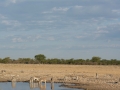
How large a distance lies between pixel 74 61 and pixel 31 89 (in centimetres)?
6500

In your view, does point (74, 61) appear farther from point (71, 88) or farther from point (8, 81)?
point (71, 88)

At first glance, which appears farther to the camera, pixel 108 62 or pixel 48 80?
pixel 108 62

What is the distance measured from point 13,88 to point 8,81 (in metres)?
6.97

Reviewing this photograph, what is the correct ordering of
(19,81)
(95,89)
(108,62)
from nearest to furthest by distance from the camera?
(95,89) → (19,81) → (108,62)

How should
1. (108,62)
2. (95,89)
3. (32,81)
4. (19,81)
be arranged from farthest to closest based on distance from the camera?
(108,62) < (19,81) < (32,81) < (95,89)

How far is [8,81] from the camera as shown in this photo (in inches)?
1431

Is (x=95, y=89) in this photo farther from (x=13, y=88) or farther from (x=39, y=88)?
(x=13, y=88)

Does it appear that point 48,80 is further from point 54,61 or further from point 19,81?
point 54,61

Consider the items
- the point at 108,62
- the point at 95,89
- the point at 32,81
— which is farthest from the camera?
the point at 108,62

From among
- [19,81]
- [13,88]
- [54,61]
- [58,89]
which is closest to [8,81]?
[19,81]

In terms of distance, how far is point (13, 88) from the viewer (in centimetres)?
Result: 2953

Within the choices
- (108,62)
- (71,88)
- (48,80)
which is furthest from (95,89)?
(108,62)

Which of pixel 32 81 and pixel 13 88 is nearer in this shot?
pixel 13 88

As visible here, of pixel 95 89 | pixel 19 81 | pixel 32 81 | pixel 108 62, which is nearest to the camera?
pixel 95 89
